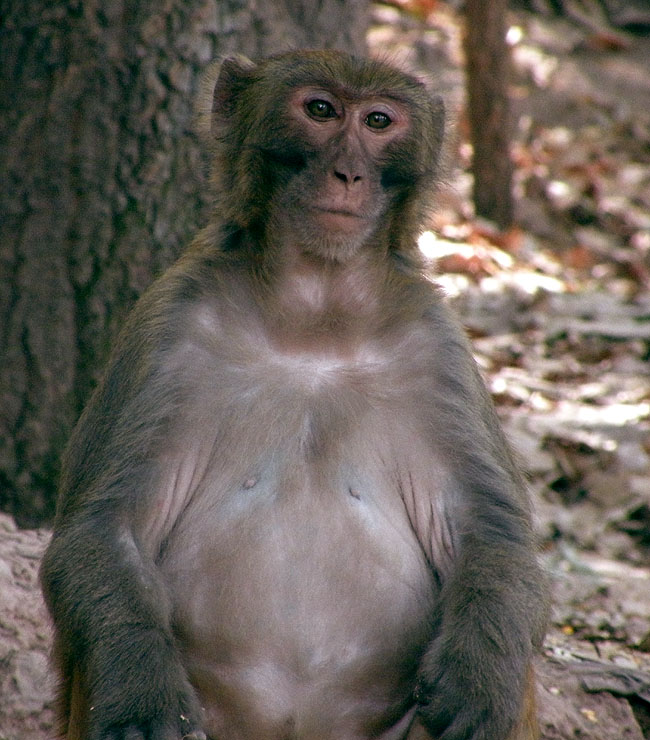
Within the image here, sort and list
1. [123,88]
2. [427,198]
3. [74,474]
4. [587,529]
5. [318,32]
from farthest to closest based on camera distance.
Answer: [587,529], [318,32], [123,88], [427,198], [74,474]

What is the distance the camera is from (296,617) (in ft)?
11.6

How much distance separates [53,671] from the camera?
12.3ft

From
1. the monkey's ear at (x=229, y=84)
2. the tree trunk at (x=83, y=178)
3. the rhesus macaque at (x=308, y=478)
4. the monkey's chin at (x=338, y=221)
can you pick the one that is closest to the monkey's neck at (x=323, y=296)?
the rhesus macaque at (x=308, y=478)

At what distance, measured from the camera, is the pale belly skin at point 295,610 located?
353 cm

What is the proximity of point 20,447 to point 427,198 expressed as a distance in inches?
79.1

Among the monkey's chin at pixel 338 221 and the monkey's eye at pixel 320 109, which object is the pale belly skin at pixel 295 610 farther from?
the monkey's eye at pixel 320 109

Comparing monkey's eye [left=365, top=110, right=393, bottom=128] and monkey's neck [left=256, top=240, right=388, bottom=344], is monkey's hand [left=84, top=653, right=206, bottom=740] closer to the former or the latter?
monkey's neck [left=256, top=240, right=388, bottom=344]

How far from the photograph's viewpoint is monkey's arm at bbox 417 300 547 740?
3.36 m

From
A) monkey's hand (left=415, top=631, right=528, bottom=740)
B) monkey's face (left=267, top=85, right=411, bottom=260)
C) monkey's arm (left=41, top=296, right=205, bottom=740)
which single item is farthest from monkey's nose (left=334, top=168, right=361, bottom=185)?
monkey's hand (left=415, top=631, right=528, bottom=740)

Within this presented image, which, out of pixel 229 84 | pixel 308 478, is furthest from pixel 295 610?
pixel 229 84

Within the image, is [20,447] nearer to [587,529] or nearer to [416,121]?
[416,121]

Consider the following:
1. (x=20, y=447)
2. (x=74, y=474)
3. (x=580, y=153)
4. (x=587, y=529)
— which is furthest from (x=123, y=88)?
(x=580, y=153)

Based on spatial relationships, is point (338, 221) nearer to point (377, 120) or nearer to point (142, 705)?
point (377, 120)

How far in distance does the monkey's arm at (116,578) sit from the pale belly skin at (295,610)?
17cm
